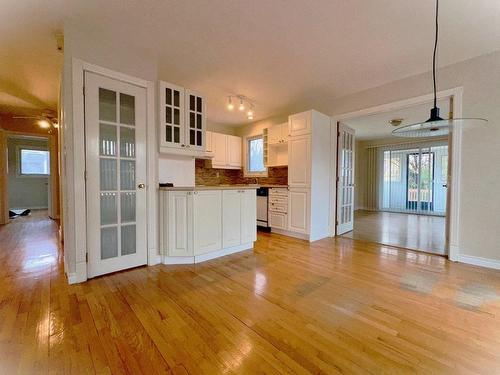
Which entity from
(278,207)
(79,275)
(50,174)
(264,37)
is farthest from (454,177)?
(50,174)

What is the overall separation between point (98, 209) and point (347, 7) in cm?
303

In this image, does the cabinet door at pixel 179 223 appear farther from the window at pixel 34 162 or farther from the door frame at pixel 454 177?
the window at pixel 34 162

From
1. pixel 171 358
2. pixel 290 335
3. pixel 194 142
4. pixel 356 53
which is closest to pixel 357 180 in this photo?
pixel 356 53

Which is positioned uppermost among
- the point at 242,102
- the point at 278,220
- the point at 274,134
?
the point at 242,102

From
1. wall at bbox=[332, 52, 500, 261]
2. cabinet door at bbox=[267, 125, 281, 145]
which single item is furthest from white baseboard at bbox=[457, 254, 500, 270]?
cabinet door at bbox=[267, 125, 281, 145]

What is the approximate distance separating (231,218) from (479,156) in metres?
3.18

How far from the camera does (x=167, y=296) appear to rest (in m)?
1.98

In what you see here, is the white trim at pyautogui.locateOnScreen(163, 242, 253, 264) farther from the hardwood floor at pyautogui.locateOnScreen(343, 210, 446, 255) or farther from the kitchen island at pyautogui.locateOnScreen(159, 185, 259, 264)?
the hardwood floor at pyautogui.locateOnScreen(343, 210, 446, 255)

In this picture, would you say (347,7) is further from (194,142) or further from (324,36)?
(194,142)

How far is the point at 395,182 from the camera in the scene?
7680 mm

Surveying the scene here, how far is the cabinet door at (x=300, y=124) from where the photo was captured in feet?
12.7

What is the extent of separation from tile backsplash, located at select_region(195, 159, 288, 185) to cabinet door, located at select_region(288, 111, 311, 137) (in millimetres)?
1173

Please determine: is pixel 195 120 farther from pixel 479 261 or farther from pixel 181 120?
pixel 479 261

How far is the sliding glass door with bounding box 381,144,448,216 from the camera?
22.3ft
